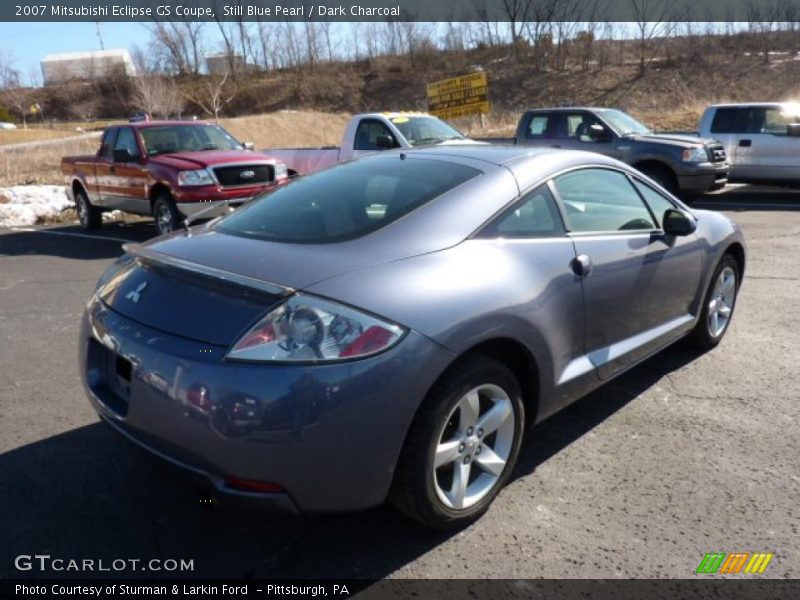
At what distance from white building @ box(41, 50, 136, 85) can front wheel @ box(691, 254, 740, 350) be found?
96.2 metres

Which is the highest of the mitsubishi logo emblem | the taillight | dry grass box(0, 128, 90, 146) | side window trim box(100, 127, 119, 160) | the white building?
the white building

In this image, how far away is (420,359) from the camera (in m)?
2.51

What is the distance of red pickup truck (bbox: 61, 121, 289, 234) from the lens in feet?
32.2

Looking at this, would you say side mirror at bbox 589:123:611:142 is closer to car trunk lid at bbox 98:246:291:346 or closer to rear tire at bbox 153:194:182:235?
rear tire at bbox 153:194:182:235

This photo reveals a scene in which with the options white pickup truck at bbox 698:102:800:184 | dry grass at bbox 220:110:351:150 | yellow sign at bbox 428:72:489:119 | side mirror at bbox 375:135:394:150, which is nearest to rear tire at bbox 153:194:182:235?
side mirror at bbox 375:135:394:150

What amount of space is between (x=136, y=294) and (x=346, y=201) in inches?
43.9

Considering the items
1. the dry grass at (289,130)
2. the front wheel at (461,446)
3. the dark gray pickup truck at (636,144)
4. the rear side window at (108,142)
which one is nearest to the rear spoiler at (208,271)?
the front wheel at (461,446)

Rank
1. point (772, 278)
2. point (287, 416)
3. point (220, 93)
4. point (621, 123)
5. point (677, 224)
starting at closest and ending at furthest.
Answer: point (287, 416), point (677, 224), point (772, 278), point (621, 123), point (220, 93)

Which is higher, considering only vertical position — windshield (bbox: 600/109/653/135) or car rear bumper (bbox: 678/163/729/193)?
windshield (bbox: 600/109/653/135)

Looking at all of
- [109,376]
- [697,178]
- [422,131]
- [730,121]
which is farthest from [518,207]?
[730,121]

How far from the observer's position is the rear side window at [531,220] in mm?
3148

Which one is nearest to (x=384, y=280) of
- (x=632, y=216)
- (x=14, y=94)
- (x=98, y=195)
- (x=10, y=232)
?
(x=632, y=216)

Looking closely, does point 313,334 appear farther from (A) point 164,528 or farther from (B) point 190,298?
(A) point 164,528

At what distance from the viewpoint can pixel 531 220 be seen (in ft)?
10.9
